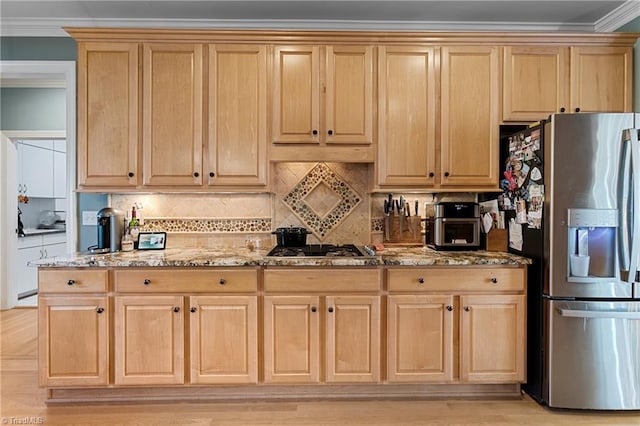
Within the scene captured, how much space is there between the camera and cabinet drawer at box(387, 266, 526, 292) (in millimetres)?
2213

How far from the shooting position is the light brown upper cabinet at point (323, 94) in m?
2.47

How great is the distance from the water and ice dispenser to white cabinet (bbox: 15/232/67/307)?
5.49 metres

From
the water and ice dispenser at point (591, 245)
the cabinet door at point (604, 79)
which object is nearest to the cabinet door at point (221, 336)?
the water and ice dispenser at point (591, 245)

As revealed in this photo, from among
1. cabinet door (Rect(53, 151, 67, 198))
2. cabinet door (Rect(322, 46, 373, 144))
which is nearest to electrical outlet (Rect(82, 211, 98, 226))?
cabinet door (Rect(322, 46, 373, 144))

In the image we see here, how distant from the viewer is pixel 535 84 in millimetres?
2520

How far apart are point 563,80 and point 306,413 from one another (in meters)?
2.81

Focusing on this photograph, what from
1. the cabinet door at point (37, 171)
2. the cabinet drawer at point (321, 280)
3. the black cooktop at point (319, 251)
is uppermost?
the cabinet door at point (37, 171)

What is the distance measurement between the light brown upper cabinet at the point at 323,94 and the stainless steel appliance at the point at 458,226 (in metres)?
0.76

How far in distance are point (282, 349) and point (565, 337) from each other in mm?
A: 1685

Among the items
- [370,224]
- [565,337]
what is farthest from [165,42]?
[565,337]

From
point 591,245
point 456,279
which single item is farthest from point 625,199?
point 456,279

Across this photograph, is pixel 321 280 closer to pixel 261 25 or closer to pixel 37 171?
pixel 261 25

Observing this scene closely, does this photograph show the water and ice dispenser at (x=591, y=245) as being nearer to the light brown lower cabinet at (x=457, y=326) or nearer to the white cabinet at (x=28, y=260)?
the light brown lower cabinet at (x=457, y=326)

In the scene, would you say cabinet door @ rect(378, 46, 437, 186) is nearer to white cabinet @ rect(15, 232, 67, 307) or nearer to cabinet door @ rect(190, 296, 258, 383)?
cabinet door @ rect(190, 296, 258, 383)
